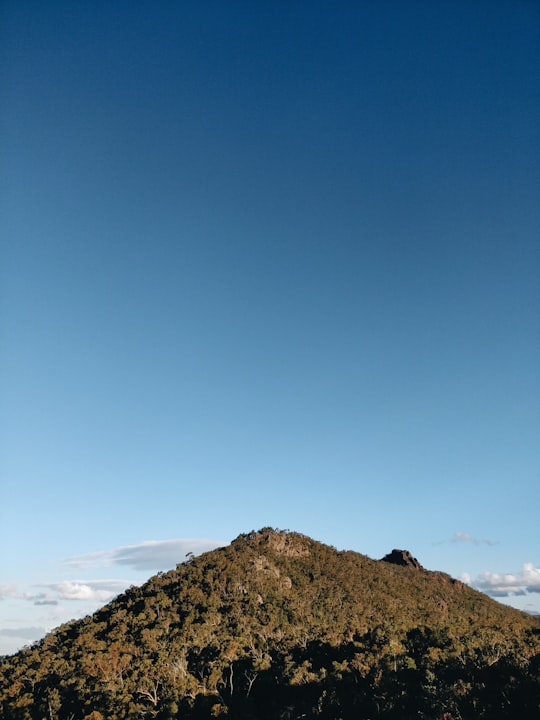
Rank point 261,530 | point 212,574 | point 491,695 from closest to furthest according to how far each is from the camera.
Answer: point 491,695 < point 212,574 < point 261,530

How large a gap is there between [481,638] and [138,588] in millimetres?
91832

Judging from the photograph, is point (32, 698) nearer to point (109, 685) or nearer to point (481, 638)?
point (109, 685)

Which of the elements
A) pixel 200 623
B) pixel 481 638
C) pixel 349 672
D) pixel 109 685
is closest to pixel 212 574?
pixel 200 623

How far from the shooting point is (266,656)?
80688mm

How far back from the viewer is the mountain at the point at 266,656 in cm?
5762

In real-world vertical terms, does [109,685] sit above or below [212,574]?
below

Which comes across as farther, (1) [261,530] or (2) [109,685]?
(1) [261,530]

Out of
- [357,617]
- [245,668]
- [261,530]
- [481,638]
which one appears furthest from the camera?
[261,530]

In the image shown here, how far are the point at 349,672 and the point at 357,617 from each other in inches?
1886

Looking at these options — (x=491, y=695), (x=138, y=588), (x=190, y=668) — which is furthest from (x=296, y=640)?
(x=138, y=588)

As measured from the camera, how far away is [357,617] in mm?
108875

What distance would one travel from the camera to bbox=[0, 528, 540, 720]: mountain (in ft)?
189

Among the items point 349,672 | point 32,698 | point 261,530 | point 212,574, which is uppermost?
point 261,530

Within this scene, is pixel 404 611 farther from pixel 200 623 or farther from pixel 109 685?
pixel 109 685
